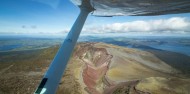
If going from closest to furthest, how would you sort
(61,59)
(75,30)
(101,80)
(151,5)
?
(151,5) → (61,59) → (75,30) → (101,80)

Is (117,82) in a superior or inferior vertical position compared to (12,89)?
superior

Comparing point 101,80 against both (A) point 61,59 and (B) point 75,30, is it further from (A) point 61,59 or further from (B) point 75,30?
(A) point 61,59

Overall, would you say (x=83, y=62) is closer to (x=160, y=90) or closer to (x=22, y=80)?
(x=22, y=80)

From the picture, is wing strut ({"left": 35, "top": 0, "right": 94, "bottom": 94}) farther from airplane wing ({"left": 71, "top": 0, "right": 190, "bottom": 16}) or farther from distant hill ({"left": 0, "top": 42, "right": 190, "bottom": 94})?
distant hill ({"left": 0, "top": 42, "right": 190, "bottom": 94})

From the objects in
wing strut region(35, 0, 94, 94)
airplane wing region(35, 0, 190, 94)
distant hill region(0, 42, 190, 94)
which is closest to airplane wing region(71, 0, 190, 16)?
airplane wing region(35, 0, 190, 94)

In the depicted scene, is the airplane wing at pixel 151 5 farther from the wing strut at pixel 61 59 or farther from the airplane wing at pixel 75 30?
the wing strut at pixel 61 59

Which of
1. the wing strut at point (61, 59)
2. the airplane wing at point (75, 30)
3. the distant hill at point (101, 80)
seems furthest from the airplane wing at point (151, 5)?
the distant hill at point (101, 80)

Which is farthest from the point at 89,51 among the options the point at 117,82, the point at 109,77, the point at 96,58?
the point at 117,82

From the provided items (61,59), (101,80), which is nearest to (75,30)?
(61,59)
